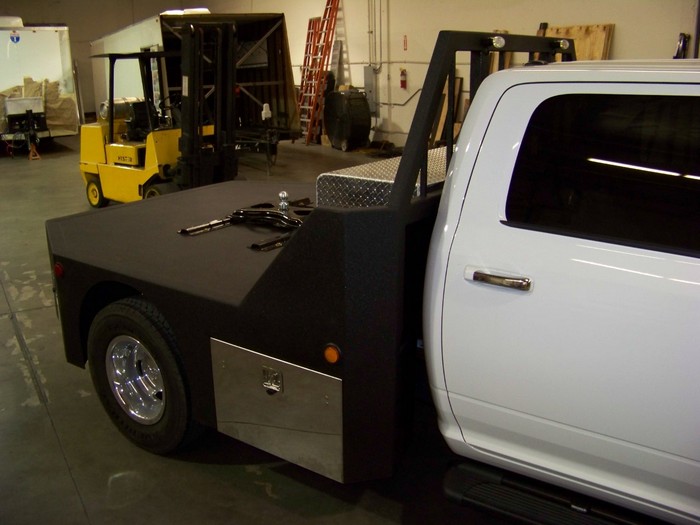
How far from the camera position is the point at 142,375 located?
3127 mm

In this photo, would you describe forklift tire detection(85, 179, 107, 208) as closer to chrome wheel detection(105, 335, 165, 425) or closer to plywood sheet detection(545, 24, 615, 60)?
chrome wheel detection(105, 335, 165, 425)

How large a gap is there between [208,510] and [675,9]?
9110 millimetres

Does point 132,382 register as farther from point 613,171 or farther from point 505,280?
point 613,171

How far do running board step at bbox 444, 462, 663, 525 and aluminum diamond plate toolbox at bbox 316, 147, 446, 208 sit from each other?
102 cm

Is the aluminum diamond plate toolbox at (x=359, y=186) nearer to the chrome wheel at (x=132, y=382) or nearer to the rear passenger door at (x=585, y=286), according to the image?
the rear passenger door at (x=585, y=286)

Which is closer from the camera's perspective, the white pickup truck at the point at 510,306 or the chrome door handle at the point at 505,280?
the white pickup truck at the point at 510,306

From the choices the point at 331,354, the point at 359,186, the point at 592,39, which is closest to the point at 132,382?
the point at 331,354

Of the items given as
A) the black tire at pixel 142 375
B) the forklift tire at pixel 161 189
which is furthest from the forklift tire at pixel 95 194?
the black tire at pixel 142 375

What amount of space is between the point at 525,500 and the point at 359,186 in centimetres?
125

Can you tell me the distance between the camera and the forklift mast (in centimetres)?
721

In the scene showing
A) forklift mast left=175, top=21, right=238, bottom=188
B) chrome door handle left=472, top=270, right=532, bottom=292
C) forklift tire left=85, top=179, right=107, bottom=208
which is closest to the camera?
chrome door handle left=472, top=270, right=532, bottom=292

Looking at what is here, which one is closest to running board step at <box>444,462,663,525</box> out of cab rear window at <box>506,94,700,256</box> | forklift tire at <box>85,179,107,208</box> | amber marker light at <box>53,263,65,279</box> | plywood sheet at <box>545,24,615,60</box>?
cab rear window at <box>506,94,700,256</box>

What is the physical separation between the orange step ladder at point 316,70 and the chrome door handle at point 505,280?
1324 cm

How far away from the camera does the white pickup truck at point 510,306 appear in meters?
1.79
